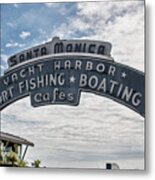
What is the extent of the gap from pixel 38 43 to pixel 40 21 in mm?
86

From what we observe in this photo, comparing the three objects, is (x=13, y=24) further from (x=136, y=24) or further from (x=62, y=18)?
(x=136, y=24)

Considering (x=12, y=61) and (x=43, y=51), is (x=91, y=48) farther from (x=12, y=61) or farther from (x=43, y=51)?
(x=12, y=61)

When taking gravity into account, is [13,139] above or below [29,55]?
below

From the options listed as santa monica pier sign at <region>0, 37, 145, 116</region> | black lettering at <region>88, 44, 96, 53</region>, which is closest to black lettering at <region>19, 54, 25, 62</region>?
santa monica pier sign at <region>0, 37, 145, 116</region>

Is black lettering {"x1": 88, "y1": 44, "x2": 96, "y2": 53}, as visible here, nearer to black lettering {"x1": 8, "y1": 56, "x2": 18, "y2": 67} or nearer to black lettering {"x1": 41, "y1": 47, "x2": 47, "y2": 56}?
black lettering {"x1": 41, "y1": 47, "x2": 47, "y2": 56}

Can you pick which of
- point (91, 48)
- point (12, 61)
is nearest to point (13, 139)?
point (12, 61)

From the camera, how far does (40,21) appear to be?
1989 millimetres

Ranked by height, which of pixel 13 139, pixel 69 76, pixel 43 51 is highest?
pixel 43 51

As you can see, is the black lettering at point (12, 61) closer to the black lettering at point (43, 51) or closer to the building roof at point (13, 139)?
the black lettering at point (43, 51)

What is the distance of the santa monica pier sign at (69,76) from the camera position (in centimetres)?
190

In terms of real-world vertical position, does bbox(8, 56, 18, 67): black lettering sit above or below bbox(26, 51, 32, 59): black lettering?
below

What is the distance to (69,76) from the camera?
77.1 inches

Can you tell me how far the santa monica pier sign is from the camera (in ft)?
6.24

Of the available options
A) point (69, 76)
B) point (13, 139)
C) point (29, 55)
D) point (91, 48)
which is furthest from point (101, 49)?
point (13, 139)
